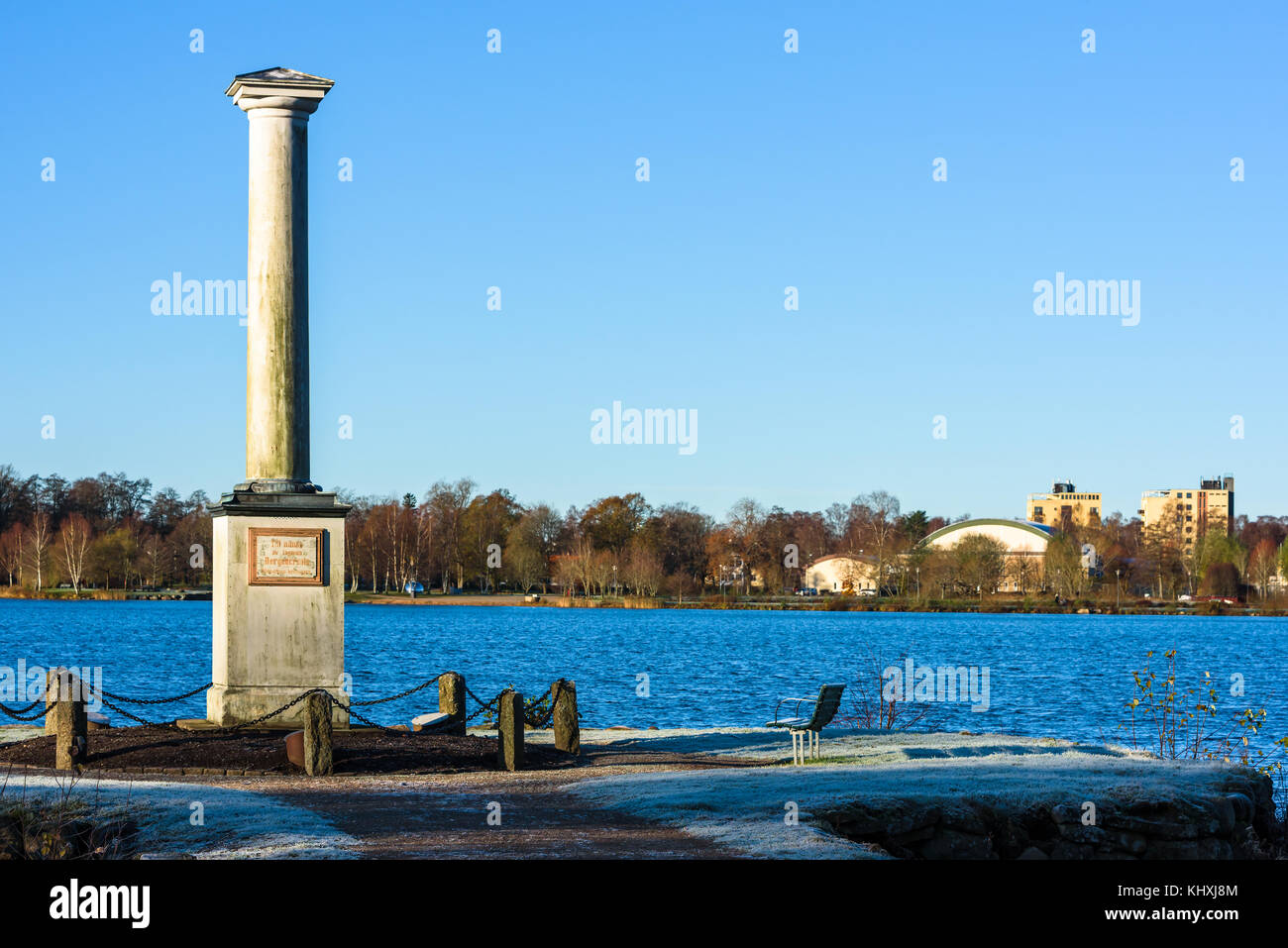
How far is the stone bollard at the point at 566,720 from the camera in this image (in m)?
18.8

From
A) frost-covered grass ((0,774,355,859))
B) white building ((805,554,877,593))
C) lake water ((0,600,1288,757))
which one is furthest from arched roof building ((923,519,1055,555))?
frost-covered grass ((0,774,355,859))

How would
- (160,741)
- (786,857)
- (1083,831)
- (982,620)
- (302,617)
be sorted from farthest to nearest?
(982,620), (302,617), (160,741), (1083,831), (786,857)

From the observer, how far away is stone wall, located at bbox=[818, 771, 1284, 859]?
1336cm

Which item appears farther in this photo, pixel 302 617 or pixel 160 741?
pixel 302 617

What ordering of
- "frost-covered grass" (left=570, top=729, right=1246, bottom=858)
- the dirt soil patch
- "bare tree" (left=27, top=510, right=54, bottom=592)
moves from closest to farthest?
"frost-covered grass" (left=570, top=729, right=1246, bottom=858), the dirt soil patch, "bare tree" (left=27, top=510, right=54, bottom=592)

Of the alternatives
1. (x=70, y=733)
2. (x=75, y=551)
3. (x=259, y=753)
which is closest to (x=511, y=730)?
(x=259, y=753)

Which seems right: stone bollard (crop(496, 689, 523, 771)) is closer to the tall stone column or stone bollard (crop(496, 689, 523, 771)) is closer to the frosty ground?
the frosty ground

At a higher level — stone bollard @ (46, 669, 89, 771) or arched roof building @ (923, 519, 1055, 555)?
arched roof building @ (923, 519, 1055, 555)

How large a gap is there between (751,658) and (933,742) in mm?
44104

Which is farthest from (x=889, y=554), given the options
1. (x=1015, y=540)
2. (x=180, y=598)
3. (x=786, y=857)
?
(x=786, y=857)

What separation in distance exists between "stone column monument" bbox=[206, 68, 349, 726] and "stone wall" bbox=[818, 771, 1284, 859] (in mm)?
8565

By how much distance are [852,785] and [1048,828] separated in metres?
1.87
